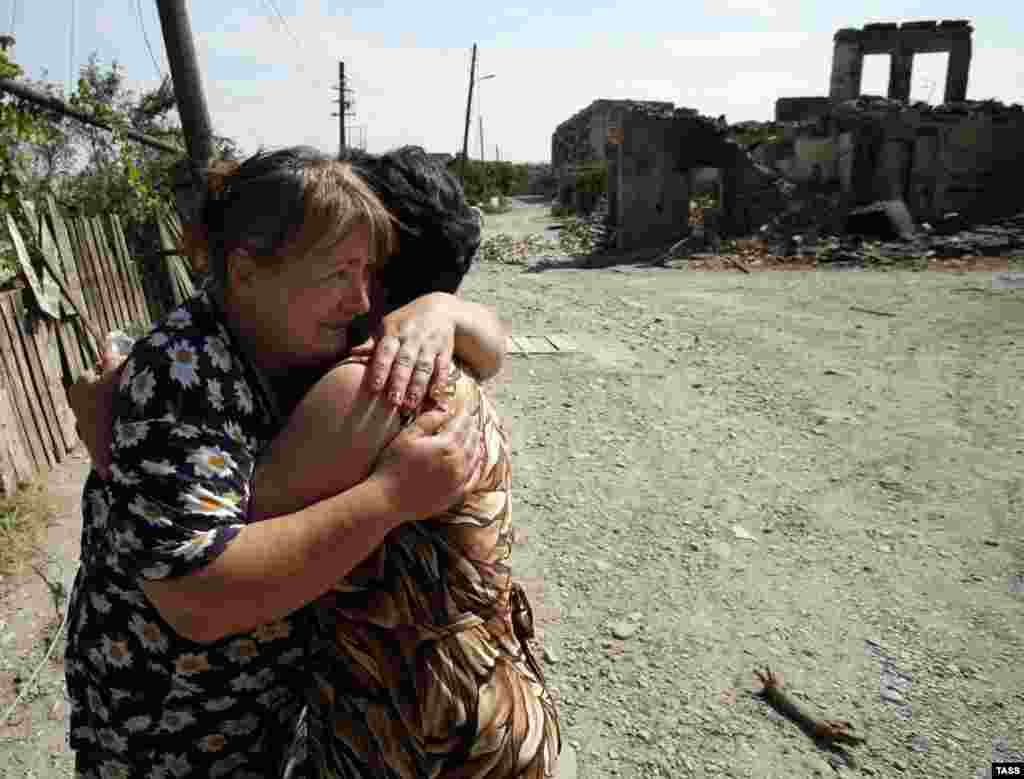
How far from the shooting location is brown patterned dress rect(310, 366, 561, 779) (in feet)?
3.43

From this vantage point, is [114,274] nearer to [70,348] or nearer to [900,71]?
[70,348]

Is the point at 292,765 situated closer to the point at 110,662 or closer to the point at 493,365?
the point at 110,662

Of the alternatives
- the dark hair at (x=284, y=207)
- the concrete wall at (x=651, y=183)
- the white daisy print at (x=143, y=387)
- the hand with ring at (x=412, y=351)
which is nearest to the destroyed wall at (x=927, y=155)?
the concrete wall at (x=651, y=183)

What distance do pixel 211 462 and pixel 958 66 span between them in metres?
27.9

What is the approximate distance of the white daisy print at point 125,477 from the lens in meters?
0.89

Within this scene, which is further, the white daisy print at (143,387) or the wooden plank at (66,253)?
the wooden plank at (66,253)

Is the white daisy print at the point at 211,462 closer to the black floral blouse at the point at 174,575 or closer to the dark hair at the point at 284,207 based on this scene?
the black floral blouse at the point at 174,575

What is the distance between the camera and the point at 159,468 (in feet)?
2.89

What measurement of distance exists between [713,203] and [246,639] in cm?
2188

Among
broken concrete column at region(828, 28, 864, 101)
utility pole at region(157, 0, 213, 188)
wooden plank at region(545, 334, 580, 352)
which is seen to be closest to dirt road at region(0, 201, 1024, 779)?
wooden plank at region(545, 334, 580, 352)

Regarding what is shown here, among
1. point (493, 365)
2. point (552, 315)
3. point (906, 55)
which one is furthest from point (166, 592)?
point (906, 55)

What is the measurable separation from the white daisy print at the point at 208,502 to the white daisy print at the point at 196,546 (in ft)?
0.08

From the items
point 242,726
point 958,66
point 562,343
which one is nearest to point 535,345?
point 562,343

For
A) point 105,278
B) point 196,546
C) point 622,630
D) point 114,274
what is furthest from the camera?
point 114,274
